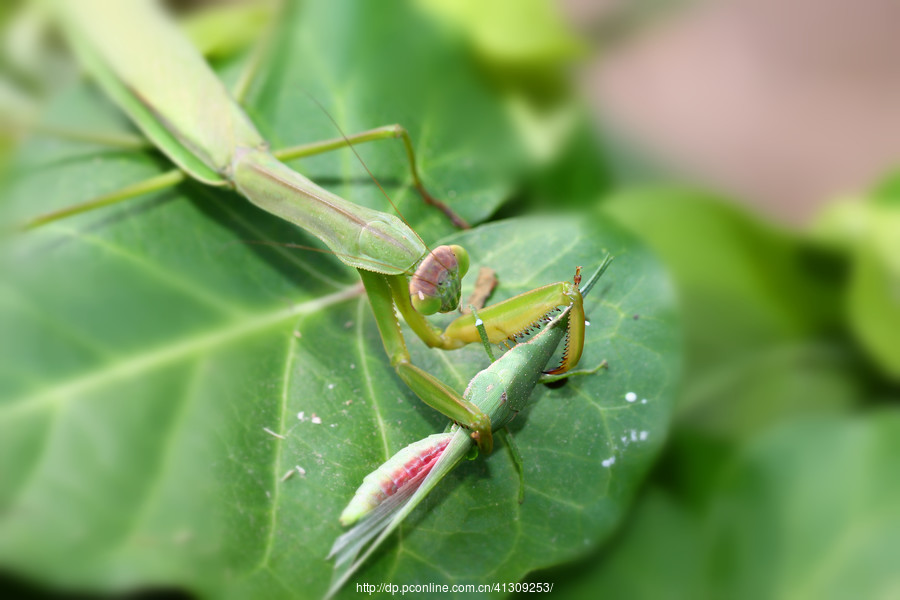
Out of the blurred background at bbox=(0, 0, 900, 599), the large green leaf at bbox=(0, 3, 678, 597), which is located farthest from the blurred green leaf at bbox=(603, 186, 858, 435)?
the large green leaf at bbox=(0, 3, 678, 597)

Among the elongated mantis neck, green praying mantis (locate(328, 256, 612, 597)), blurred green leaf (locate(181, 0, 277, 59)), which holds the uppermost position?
blurred green leaf (locate(181, 0, 277, 59))

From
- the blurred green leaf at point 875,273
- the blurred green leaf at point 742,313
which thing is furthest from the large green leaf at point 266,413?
the blurred green leaf at point 875,273

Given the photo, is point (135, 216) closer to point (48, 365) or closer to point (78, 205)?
point (78, 205)

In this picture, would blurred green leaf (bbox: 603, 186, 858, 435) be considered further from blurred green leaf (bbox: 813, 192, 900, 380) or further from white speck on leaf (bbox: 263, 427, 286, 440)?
white speck on leaf (bbox: 263, 427, 286, 440)

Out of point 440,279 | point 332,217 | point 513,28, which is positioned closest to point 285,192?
point 332,217

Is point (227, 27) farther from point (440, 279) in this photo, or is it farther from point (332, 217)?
point (440, 279)

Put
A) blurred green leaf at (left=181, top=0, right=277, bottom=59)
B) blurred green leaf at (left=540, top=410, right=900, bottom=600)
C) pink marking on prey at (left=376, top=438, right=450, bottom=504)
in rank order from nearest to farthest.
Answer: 1. pink marking on prey at (left=376, top=438, right=450, bottom=504)
2. blurred green leaf at (left=540, top=410, right=900, bottom=600)
3. blurred green leaf at (left=181, top=0, right=277, bottom=59)

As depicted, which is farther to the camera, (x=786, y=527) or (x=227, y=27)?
(x=227, y=27)

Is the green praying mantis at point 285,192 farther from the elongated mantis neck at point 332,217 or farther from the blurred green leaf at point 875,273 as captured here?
the blurred green leaf at point 875,273
